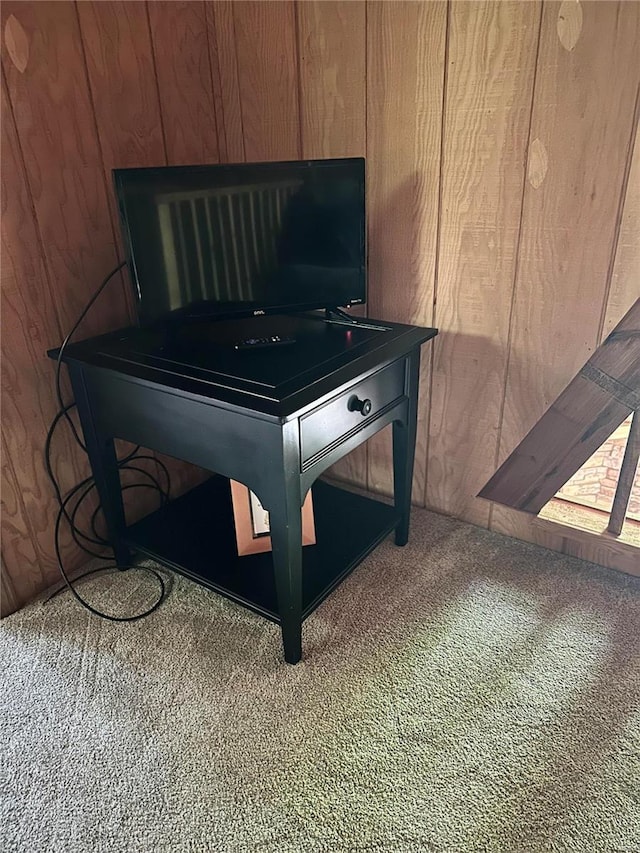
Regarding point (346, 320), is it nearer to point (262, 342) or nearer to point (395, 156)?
→ point (262, 342)

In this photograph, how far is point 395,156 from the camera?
63.4 inches

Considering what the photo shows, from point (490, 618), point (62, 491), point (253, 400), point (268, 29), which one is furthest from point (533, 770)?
point (268, 29)

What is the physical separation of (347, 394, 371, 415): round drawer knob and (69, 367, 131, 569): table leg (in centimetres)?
62

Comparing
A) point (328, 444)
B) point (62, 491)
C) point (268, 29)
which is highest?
point (268, 29)

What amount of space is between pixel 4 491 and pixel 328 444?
2.73ft

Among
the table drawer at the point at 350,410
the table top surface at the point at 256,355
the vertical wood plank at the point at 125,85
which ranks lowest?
the table drawer at the point at 350,410

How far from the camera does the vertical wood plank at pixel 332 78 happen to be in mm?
1551

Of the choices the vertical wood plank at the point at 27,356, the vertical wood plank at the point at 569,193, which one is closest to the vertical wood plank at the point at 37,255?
the vertical wood plank at the point at 27,356

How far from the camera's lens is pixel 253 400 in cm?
119

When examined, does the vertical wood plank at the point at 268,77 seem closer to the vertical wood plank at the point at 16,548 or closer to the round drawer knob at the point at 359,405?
the round drawer knob at the point at 359,405

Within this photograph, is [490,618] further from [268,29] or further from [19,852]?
[268,29]

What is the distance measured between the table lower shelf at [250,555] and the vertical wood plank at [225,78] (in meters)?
1.05

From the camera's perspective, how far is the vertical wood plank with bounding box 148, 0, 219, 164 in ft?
5.33

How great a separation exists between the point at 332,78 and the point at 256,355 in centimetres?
80
